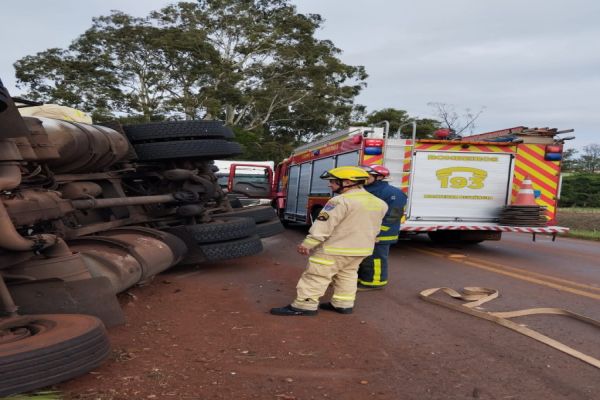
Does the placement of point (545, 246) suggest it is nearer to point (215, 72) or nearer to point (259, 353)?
point (259, 353)

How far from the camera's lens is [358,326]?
4203mm

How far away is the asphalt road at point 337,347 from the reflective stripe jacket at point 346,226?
59 centimetres

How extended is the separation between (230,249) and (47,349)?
368cm

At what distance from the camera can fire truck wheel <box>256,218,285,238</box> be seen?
7419 millimetres

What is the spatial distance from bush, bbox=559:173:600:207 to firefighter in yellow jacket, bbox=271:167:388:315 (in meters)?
31.1

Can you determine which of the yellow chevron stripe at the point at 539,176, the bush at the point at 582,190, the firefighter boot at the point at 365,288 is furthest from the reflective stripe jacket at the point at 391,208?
the bush at the point at 582,190

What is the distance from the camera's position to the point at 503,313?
4.54 meters

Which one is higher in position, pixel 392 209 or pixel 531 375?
pixel 392 209

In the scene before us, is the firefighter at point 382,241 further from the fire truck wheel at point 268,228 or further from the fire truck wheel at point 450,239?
the fire truck wheel at point 450,239

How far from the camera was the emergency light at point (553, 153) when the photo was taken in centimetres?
838

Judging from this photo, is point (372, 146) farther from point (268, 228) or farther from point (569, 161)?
point (569, 161)

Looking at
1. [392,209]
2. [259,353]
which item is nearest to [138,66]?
[392,209]

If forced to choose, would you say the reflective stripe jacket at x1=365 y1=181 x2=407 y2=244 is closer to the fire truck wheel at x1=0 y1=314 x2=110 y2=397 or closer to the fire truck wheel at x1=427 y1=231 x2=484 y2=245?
the fire truck wheel at x1=0 y1=314 x2=110 y2=397

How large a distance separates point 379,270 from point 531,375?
2.50 m
